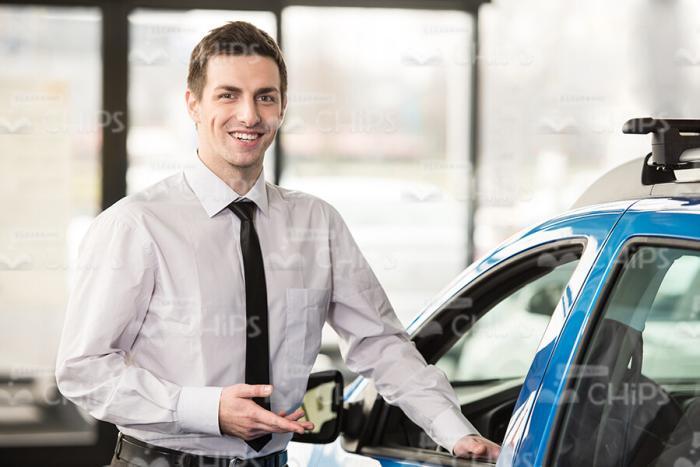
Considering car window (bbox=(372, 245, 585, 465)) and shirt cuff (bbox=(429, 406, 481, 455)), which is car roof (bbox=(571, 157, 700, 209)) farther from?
shirt cuff (bbox=(429, 406, 481, 455))

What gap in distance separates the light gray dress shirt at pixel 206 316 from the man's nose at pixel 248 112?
130 millimetres

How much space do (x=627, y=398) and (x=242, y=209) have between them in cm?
87

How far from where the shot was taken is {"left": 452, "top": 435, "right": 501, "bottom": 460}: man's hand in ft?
5.90

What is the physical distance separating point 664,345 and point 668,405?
25 cm

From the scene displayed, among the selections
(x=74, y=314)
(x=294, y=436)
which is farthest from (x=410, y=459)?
(x=74, y=314)

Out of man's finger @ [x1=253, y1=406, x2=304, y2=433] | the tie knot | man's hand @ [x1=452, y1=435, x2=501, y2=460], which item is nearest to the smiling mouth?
the tie knot

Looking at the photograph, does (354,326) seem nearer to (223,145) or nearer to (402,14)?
(223,145)

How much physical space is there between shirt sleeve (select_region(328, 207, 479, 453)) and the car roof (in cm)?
46

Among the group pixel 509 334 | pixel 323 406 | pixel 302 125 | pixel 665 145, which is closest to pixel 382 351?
pixel 323 406

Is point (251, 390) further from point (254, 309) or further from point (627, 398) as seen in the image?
point (627, 398)

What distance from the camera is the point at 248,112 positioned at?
6.72 feet

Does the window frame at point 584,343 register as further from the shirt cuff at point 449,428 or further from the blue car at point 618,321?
the shirt cuff at point 449,428

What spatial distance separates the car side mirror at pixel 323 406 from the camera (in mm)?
2025

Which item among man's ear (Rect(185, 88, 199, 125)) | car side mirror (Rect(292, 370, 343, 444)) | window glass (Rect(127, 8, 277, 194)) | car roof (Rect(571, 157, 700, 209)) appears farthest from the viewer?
window glass (Rect(127, 8, 277, 194))
